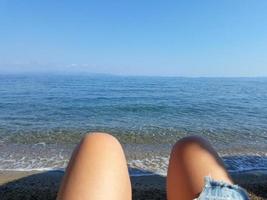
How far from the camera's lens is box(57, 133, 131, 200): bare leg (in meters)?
1.49

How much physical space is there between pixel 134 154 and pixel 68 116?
26.0 feet

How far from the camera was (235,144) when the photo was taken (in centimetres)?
1005

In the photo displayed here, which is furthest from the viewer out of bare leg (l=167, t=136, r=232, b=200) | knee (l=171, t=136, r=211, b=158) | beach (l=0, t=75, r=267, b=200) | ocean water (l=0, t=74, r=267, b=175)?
ocean water (l=0, t=74, r=267, b=175)

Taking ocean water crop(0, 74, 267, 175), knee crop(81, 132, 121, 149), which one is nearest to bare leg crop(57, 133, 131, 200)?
knee crop(81, 132, 121, 149)

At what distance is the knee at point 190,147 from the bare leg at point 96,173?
399 millimetres

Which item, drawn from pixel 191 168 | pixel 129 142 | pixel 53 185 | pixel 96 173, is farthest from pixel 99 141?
pixel 129 142

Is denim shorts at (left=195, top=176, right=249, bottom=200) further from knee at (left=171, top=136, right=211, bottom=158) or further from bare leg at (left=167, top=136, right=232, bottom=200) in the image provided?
knee at (left=171, top=136, right=211, bottom=158)

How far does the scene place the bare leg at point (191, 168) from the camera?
1.82 meters

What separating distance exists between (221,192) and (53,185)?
15.7 feet

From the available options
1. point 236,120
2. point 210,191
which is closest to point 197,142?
point 210,191

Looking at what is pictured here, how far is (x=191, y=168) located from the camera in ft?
6.34

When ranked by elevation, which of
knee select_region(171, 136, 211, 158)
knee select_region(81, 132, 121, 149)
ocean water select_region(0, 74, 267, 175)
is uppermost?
knee select_region(81, 132, 121, 149)

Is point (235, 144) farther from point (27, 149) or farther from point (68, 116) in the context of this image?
point (68, 116)

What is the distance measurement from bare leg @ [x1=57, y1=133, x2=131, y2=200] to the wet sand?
11.8ft
